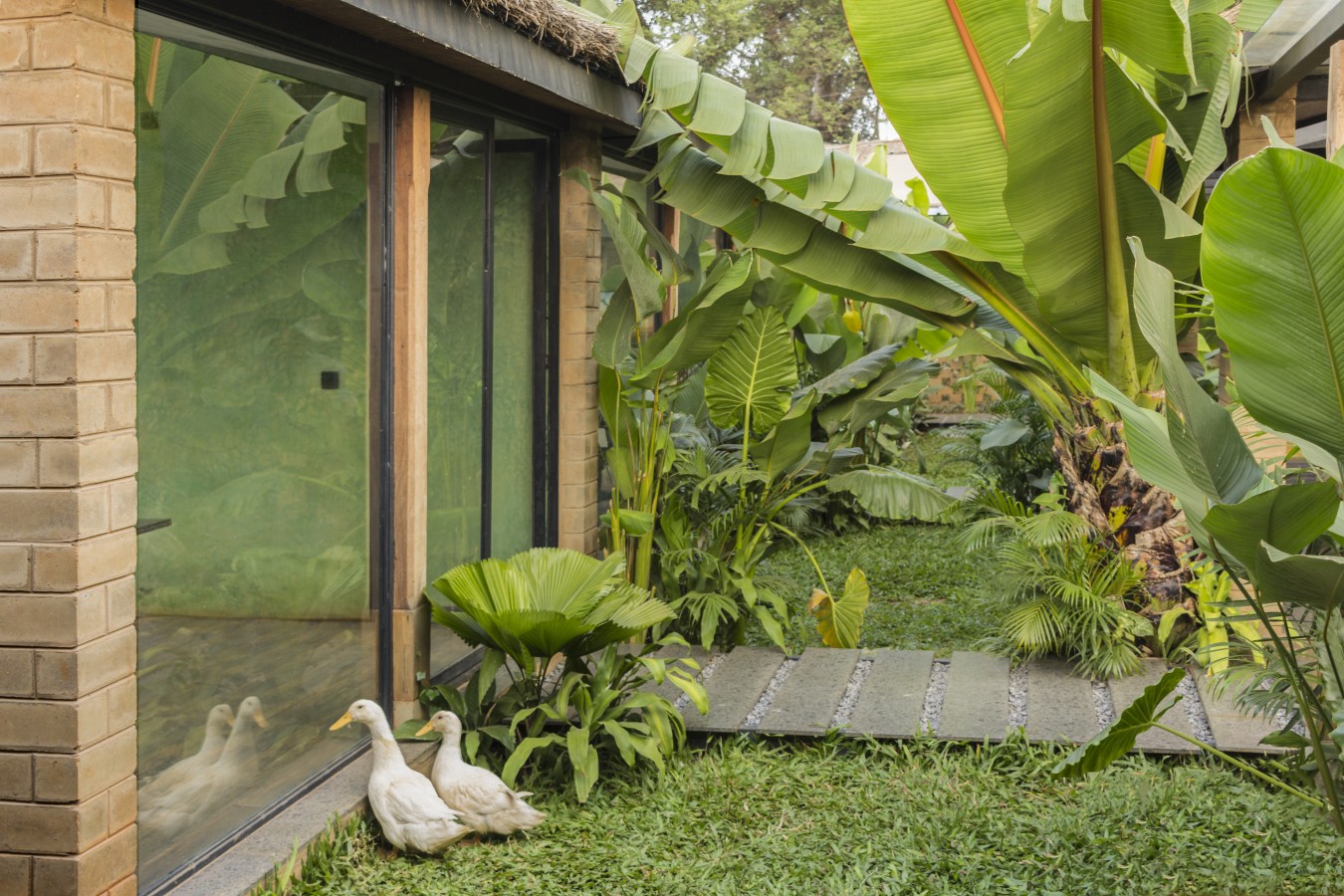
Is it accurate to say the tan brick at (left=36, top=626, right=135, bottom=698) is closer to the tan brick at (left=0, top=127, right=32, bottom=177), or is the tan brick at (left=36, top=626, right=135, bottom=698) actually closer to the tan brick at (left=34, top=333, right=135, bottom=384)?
the tan brick at (left=34, top=333, right=135, bottom=384)

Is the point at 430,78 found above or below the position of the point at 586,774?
above

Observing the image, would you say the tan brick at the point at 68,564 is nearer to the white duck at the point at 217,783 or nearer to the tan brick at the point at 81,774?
the tan brick at the point at 81,774

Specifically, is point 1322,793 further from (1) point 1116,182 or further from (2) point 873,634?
(2) point 873,634

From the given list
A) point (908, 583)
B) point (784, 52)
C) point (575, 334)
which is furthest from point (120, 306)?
point (784, 52)

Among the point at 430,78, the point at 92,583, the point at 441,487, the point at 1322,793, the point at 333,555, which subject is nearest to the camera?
the point at 92,583

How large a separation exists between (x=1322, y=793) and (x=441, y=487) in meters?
3.41

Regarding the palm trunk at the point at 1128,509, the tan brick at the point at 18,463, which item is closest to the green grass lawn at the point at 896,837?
the palm trunk at the point at 1128,509

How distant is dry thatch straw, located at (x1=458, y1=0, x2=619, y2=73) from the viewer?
516 centimetres

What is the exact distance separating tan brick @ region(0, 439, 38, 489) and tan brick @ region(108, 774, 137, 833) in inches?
28.2

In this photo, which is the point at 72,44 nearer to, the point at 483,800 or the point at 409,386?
the point at 409,386

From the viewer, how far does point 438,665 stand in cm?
564

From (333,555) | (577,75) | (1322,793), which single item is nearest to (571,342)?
(577,75)

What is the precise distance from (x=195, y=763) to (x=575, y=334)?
3317 millimetres

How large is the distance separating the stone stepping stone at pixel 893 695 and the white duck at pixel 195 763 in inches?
99.9
